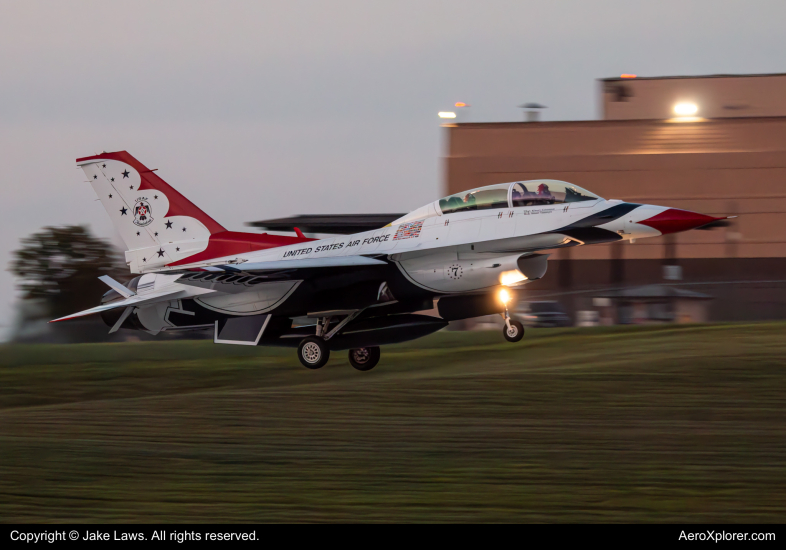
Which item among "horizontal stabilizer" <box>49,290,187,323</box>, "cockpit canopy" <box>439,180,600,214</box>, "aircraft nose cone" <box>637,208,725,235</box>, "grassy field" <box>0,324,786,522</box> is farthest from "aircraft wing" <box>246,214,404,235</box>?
"aircraft nose cone" <box>637,208,725,235</box>

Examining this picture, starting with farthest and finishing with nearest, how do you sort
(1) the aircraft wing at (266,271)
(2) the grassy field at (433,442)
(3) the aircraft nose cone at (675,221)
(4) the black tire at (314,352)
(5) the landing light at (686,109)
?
(5) the landing light at (686,109) < (4) the black tire at (314,352) < (1) the aircraft wing at (266,271) < (3) the aircraft nose cone at (675,221) < (2) the grassy field at (433,442)

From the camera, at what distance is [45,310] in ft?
113

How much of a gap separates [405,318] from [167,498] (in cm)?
746

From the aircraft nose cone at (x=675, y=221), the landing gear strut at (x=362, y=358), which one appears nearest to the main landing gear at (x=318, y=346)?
the landing gear strut at (x=362, y=358)

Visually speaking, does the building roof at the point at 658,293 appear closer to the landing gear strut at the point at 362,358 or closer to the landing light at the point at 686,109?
the landing light at the point at 686,109

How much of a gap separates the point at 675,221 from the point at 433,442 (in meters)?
5.42

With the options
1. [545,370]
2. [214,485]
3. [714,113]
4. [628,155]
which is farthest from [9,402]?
[714,113]

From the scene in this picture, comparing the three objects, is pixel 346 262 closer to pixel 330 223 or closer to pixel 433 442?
pixel 433 442

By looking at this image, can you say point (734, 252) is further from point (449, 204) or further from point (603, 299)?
point (449, 204)

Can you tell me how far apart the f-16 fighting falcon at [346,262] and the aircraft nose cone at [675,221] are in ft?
0.05

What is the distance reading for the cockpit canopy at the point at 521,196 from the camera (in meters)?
14.3

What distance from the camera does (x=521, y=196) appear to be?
570 inches

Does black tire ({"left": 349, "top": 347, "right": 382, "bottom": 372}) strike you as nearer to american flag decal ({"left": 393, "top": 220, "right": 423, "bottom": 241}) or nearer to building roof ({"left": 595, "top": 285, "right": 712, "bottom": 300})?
american flag decal ({"left": 393, "top": 220, "right": 423, "bottom": 241})

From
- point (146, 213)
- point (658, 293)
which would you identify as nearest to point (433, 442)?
point (146, 213)
